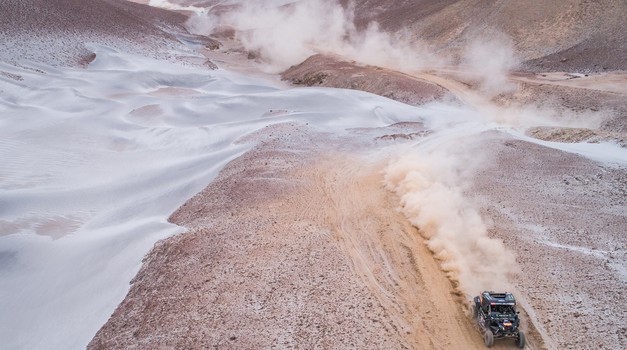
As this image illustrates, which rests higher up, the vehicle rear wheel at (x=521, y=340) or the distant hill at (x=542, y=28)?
the distant hill at (x=542, y=28)

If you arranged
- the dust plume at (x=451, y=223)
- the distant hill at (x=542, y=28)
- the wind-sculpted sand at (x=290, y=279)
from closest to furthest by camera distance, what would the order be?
1. the wind-sculpted sand at (x=290, y=279)
2. the dust plume at (x=451, y=223)
3. the distant hill at (x=542, y=28)

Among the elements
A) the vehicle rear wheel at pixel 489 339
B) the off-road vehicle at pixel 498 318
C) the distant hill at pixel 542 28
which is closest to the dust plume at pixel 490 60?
the distant hill at pixel 542 28

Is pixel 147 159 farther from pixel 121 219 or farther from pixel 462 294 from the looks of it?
pixel 462 294

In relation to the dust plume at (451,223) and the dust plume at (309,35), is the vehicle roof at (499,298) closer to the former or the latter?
the dust plume at (451,223)

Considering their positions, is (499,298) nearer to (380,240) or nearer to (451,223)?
(451,223)

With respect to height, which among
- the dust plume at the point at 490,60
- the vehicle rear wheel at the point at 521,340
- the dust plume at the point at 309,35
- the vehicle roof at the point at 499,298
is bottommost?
the vehicle rear wheel at the point at 521,340

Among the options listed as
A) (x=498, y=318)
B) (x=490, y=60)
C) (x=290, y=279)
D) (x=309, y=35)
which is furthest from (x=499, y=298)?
(x=309, y=35)

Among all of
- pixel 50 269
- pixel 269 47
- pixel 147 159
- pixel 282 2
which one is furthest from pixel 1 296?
pixel 282 2
